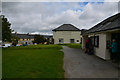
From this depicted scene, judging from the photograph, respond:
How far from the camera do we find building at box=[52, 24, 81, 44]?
3428 centimetres

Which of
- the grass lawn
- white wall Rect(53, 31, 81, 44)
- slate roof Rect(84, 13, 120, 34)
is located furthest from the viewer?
white wall Rect(53, 31, 81, 44)

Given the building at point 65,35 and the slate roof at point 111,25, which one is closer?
the slate roof at point 111,25

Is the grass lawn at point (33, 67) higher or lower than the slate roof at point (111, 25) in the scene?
lower

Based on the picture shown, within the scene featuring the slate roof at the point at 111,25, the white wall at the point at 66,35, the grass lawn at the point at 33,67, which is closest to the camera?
the grass lawn at the point at 33,67

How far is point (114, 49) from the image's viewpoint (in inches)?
244

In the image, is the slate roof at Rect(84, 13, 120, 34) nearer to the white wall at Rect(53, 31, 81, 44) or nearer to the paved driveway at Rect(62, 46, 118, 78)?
the paved driveway at Rect(62, 46, 118, 78)

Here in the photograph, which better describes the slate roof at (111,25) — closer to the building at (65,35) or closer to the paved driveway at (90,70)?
the paved driveway at (90,70)

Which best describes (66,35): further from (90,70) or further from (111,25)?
(90,70)

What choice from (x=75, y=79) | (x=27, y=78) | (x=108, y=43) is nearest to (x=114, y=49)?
(x=108, y=43)

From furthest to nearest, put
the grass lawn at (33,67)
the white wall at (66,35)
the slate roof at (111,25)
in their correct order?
the white wall at (66,35) → the slate roof at (111,25) → the grass lawn at (33,67)

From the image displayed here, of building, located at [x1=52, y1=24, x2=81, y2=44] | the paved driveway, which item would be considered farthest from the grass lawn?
building, located at [x1=52, y1=24, x2=81, y2=44]

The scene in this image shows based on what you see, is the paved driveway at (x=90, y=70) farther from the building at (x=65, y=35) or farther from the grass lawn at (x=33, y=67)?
the building at (x=65, y=35)

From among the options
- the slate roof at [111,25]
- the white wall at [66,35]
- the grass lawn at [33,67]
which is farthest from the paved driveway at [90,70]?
the white wall at [66,35]

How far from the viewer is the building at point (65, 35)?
3428 cm
